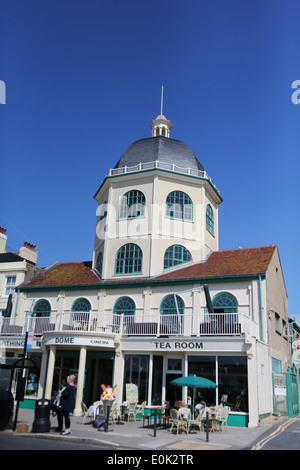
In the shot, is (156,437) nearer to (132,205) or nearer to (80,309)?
(80,309)

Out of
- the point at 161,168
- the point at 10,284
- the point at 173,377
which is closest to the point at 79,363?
the point at 173,377

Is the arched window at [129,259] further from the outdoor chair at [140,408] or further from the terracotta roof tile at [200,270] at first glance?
the outdoor chair at [140,408]

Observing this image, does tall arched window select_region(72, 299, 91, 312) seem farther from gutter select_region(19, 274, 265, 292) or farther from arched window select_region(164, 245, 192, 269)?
arched window select_region(164, 245, 192, 269)

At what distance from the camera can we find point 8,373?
12641mm

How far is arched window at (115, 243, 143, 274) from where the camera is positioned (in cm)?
2328

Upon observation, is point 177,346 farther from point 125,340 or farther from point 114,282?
point 114,282

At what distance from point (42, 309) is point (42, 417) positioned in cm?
1274

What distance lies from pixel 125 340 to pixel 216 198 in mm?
12244

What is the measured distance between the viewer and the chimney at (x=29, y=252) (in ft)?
Result: 98.2

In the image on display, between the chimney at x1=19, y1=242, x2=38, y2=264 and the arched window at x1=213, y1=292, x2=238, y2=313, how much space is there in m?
15.7

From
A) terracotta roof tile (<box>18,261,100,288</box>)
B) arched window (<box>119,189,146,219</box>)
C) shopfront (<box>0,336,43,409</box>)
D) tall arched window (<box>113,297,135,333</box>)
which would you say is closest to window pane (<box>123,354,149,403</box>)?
tall arched window (<box>113,297,135,333</box>)

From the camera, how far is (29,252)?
3036cm

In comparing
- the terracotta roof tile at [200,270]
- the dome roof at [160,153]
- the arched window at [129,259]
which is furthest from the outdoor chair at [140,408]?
the dome roof at [160,153]
